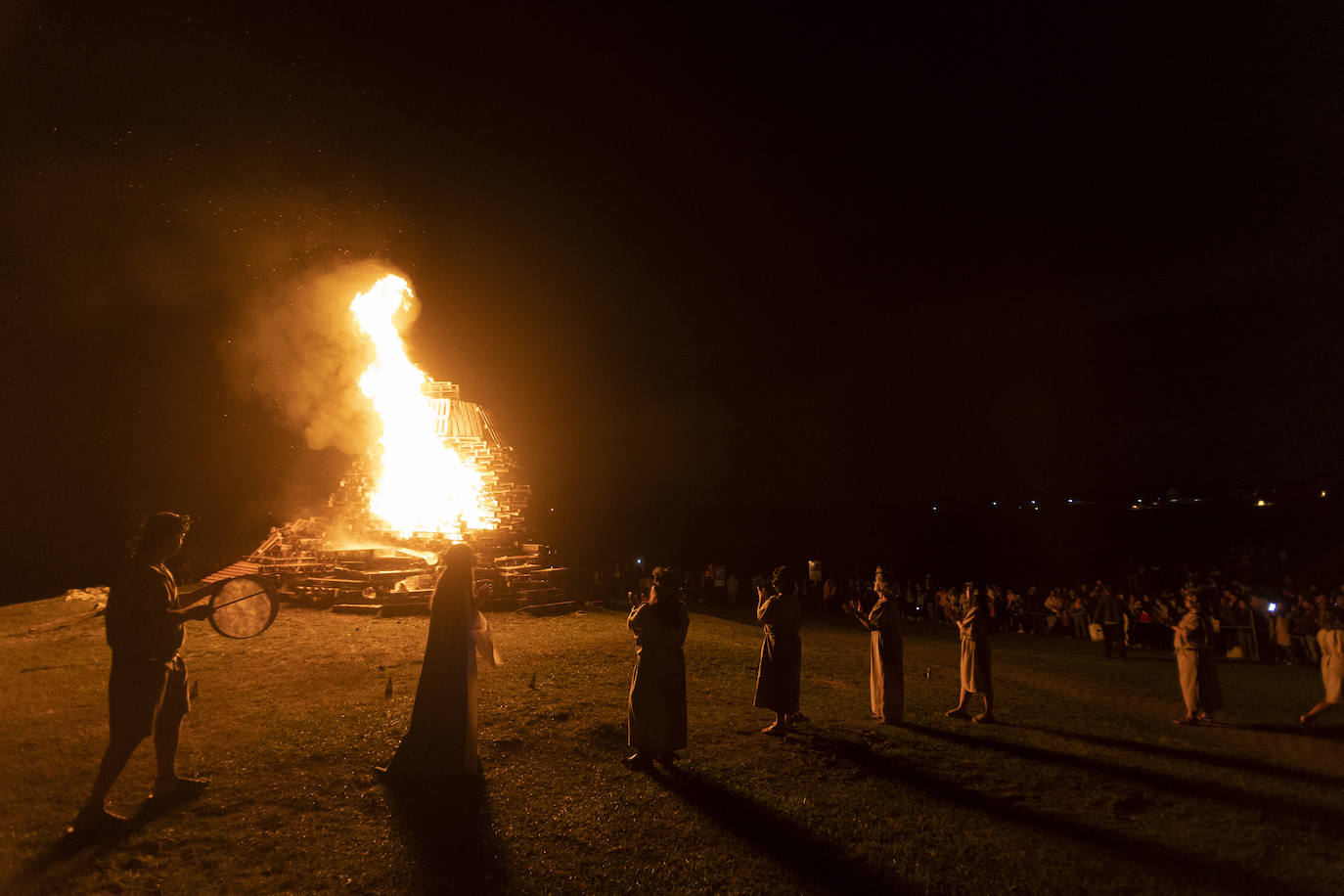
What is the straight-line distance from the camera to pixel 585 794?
7.13 m

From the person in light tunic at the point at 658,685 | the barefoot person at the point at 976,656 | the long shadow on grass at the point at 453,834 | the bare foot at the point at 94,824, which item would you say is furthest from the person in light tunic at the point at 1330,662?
the bare foot at the point at 94,824

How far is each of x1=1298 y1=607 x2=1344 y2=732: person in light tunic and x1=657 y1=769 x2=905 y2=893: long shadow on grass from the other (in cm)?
990

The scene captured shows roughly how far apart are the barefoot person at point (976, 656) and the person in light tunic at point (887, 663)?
1.20 m

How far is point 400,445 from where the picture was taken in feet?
79.5

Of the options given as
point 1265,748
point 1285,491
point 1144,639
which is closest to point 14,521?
point 1265,748

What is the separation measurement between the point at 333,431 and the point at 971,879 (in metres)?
25.7

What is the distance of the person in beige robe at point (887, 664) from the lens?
1053cm

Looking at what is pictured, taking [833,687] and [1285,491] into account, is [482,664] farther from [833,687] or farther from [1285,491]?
[1285,491]

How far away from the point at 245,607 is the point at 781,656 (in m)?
6.98

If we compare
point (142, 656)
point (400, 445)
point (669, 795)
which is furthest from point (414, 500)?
point (669, 795)

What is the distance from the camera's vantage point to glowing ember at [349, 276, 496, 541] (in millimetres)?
23953

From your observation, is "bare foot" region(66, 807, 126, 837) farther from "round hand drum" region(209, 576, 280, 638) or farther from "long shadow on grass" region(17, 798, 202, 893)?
"round hand drum" region(209, 576, 280, 638)

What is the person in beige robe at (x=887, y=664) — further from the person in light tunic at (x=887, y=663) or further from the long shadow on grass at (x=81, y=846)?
the long shadow on grass at (x=81, y=846)

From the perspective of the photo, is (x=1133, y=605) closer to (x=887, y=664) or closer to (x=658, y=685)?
(x=887, y=664)
